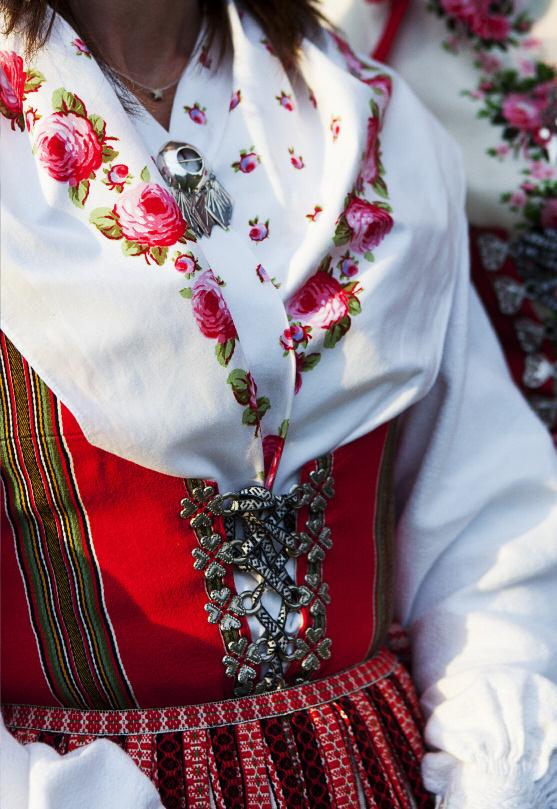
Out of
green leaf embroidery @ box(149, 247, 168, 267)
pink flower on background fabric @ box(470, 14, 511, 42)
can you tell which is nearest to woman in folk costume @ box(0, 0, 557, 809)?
green leaf embroidery @ box(149, 247, 168, 267)

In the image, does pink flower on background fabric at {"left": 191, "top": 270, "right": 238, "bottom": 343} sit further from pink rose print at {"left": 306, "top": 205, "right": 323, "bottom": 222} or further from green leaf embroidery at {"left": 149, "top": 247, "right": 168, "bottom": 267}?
pink rose print at {"left": 306, "top": 205, "right": 323, "bottom": 222}

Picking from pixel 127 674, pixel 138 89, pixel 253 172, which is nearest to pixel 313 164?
pixel 253 172

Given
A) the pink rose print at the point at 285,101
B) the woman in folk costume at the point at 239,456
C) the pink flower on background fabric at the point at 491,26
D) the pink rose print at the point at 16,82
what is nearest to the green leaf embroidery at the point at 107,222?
the woman in folk costume at the point at 239,456

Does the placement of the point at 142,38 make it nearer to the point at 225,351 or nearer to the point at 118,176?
the point at 118,176

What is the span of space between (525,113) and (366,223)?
1.94ft

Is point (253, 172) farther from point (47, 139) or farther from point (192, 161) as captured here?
point (47, 139)

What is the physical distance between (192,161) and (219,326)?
23 cm

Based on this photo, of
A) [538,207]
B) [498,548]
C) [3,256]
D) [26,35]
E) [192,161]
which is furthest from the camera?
[538,207]

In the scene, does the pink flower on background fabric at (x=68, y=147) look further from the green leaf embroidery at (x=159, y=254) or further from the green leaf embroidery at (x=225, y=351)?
the green leaf embroidery at (x=225, y=351)

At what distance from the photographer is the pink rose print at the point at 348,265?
1.19 m

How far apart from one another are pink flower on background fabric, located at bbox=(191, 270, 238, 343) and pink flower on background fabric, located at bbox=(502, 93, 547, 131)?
2.59 feet

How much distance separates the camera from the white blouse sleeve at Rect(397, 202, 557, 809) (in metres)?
1.17

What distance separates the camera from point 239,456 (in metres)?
1.09

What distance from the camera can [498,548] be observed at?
1300mm
